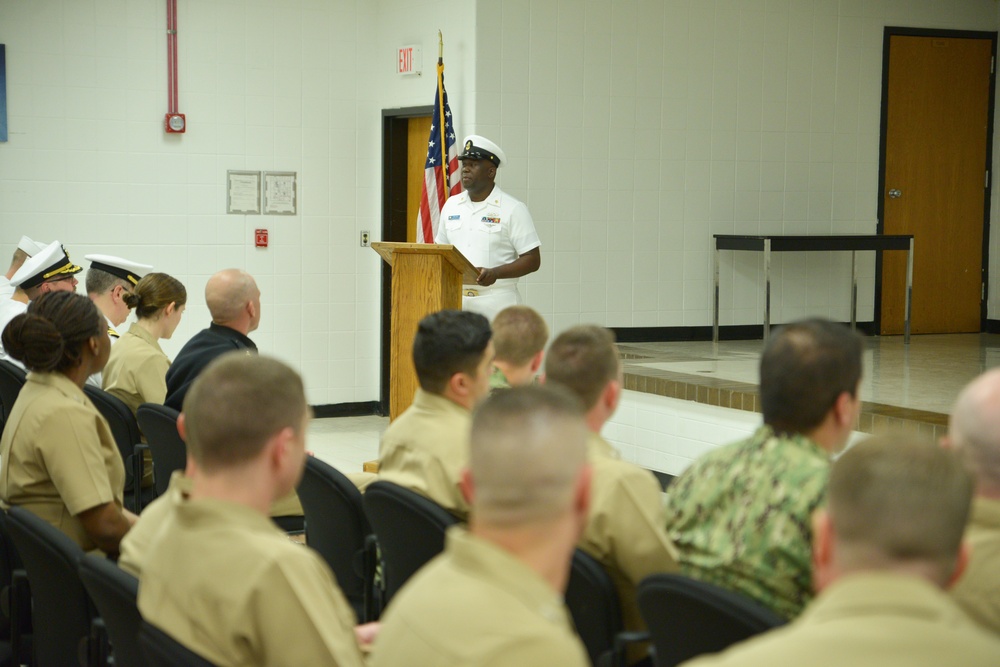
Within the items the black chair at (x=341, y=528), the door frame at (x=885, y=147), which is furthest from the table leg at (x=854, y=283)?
the black chair at (x=341, y=528)

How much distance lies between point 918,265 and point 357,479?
6404 millimetres

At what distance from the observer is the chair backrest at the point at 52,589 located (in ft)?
6.73

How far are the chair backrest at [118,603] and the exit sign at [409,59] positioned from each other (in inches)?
235

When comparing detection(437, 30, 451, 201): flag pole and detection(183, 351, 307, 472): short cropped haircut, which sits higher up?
detection(437, 30, 451, 201): flag pole

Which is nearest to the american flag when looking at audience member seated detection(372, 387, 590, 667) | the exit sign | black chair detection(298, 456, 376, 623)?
the exit sign

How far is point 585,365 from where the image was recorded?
2.50 metres

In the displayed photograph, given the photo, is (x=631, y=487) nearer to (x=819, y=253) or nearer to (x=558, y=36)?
(x=558, y=36)

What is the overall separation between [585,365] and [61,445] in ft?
4.09

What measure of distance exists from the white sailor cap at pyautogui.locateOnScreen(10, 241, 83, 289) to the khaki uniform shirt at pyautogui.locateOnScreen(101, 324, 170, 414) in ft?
4.12

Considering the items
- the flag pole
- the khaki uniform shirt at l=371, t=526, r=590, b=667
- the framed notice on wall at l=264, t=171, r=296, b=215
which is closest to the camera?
the khaki uniform shirt at l=371, t=526, r=590, b=667

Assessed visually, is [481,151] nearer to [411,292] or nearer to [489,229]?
[489,229]

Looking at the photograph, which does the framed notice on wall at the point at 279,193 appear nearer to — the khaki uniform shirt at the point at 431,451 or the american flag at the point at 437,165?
the american flag at the point at 437,165

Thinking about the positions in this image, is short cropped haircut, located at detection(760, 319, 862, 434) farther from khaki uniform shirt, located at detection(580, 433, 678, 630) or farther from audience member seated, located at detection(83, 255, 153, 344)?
audience member seated, located at detection(83, 255, 153, 344)

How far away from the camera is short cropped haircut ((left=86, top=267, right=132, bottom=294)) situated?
4.84 m
